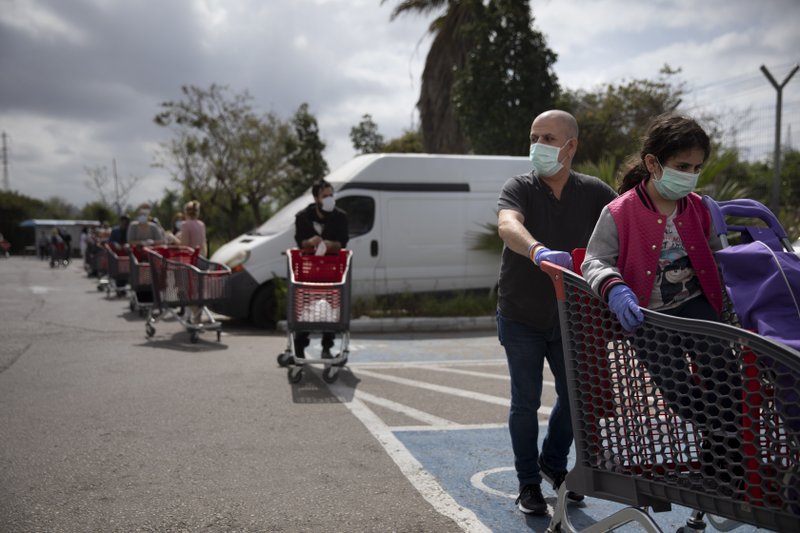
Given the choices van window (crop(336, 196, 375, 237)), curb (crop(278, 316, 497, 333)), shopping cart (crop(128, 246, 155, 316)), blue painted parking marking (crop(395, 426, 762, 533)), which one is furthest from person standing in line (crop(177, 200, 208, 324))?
blue painted parking marking (crop(395, 426, 762, 533))

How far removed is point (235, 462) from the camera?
416cm

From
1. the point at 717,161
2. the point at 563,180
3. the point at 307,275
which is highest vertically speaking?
the point at 717,161

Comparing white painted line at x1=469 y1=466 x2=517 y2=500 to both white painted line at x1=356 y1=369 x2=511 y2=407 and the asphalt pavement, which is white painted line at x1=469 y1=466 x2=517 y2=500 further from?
white painted line at x1=356 y1=369 x2=511 y2=407

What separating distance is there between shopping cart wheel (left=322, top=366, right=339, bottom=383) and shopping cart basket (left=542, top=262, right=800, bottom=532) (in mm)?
4029

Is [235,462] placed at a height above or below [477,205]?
below

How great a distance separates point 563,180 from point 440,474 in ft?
6.22

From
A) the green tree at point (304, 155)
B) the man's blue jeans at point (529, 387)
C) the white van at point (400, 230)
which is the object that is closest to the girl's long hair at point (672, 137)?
the man's blue jeans at point (529, 387)

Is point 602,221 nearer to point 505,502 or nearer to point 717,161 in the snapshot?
point 505,502

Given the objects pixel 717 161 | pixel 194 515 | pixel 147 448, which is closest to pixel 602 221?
pixel 194 515

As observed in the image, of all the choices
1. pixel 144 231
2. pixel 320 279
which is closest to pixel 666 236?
pixel 320 279

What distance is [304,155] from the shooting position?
108ft

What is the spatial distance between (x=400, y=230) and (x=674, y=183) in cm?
832

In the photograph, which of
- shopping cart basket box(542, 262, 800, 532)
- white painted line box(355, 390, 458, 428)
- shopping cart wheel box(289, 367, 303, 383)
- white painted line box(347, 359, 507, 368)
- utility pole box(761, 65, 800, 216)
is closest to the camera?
shopping cart basket box(542, 262, 800, 532)

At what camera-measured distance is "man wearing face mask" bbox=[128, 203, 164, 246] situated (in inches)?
450
